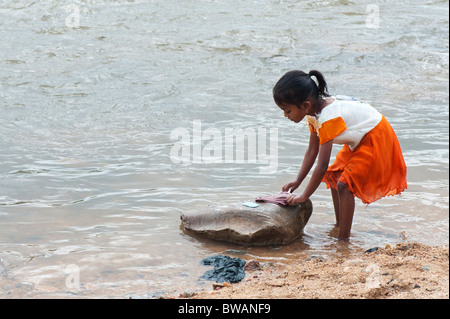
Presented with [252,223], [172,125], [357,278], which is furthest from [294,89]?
[172,125]

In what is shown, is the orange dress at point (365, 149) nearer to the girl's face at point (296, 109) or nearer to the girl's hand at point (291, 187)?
the girl's face at point (296, 109)

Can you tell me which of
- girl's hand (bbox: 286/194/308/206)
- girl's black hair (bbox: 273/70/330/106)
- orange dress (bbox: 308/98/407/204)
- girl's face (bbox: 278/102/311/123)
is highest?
girl's black hair (bbox: 273/70/330/106)

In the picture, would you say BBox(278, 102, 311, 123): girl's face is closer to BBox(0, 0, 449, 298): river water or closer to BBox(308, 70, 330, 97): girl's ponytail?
BBox(308, 70, 330, 97): girl's ponytail

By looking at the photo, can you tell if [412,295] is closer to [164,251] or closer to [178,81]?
[164,251]

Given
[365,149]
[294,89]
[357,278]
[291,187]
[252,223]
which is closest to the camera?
[357,278]

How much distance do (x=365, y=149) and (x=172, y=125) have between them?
3681mm

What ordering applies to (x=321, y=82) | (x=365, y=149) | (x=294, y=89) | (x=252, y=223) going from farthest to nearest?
(x=252, y=223), (x=365, y=149), (x=321, y=82), (x=294, y=89)

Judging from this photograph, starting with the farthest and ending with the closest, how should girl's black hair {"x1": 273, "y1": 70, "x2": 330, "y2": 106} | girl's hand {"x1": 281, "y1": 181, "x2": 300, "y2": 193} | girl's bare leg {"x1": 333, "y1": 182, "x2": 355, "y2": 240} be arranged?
girl's hand {"x1": 281, "y1": 181, "x2": 300, "y2": 193}
girl's bare leg {"x1": 333, "y1": 182, "x2": 355, "y2": 240}
girl's black hair {"x1": 273, "y1": 70, "x2": 330, "y2": 106}

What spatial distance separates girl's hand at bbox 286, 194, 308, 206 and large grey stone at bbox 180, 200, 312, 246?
0.05 metres

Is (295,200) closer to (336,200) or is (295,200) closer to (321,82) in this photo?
(336,200)

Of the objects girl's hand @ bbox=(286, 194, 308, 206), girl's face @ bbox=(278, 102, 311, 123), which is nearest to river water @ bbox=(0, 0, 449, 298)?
girl's hand @ bbox=(286, 194, 308, 206)

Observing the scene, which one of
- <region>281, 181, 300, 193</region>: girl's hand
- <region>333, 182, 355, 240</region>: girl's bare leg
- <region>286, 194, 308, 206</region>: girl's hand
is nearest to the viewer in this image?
<region>333, 182, 355, 240</region>: girl's bare leg

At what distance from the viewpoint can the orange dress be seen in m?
3.95

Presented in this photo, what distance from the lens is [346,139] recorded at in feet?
13.1
